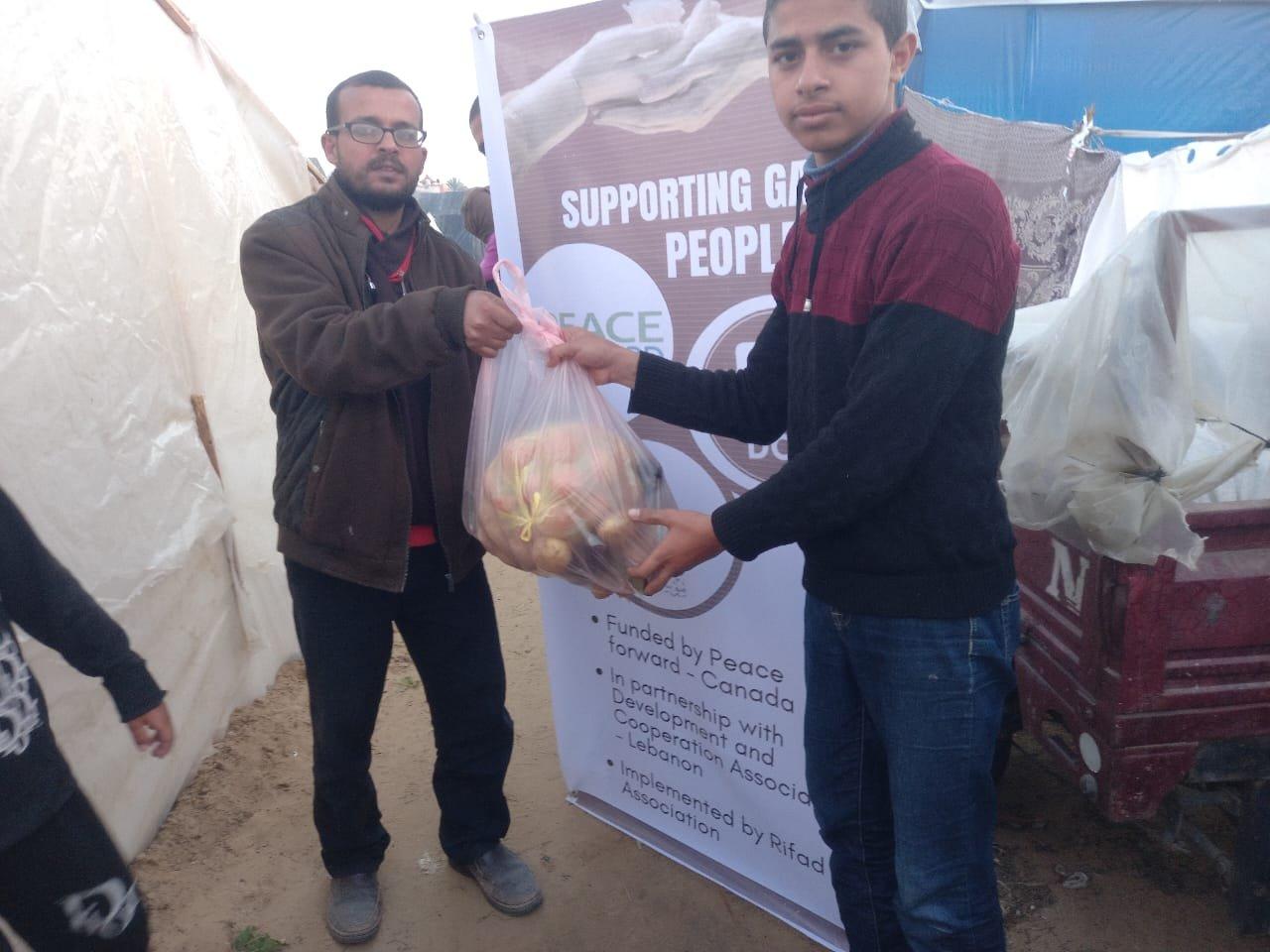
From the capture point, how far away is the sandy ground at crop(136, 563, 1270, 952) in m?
2.47

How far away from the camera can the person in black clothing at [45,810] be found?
1365 millimetres

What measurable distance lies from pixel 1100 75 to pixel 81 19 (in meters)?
8.38

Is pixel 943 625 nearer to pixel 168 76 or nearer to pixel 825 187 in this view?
pixel 825 187

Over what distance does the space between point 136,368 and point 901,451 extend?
8.68ft

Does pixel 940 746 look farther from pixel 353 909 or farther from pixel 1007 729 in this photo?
pixel 353 909

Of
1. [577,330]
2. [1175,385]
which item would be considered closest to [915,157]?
[577,330]

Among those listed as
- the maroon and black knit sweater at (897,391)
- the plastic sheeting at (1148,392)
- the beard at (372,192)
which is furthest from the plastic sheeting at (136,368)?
the plastic sheeting at (1148,392)

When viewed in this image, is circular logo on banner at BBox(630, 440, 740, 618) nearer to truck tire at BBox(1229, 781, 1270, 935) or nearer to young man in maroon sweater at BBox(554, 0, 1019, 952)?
young man in maroon sweater at BBox(554, 0, 1019, 952)

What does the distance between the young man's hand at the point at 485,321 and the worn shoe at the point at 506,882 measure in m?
1.62

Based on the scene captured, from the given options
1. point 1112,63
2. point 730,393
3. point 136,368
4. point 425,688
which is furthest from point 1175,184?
point 136,368

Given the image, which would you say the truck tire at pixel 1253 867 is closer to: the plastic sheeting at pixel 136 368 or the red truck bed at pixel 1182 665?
the red truck bed at pixel 1182 665

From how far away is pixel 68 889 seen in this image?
140 cm

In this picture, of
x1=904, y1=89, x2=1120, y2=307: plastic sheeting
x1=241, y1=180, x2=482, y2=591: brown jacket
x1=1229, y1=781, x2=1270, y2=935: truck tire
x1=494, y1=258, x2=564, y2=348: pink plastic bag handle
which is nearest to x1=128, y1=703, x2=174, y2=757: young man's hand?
x1=241, y1=180, x2=482, y2=591: brown jacket

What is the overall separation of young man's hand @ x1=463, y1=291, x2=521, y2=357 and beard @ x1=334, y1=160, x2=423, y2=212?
484mm
